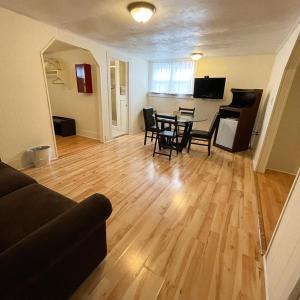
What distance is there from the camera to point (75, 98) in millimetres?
4777

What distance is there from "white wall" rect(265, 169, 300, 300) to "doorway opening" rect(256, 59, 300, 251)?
1.08 meters

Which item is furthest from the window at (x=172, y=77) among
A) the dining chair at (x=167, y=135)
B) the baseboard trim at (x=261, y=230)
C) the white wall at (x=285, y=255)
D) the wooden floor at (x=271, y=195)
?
the white wall at (x=285, y=255)

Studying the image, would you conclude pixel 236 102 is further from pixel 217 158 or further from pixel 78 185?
pixel 78 185

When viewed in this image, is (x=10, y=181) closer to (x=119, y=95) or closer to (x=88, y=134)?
(x=88, y=134)

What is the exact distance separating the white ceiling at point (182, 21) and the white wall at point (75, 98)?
1.28 metres

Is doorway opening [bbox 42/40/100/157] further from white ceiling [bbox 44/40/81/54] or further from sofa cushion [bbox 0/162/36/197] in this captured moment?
Result: sofa cushion [bbox 0/162/36/197]

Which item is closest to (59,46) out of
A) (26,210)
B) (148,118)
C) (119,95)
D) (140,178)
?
(119,95)

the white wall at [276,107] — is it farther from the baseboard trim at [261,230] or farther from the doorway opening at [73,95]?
the doorway opening at [73,95]

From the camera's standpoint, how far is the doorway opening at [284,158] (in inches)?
98.7

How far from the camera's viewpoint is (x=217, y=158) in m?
3.72

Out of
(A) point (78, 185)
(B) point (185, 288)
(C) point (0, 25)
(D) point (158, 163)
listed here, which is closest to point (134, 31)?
(C) point (0, 25)

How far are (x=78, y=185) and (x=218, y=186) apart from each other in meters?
2.11

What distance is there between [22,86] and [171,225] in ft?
9.63

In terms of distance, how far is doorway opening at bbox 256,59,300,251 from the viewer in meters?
2.51
